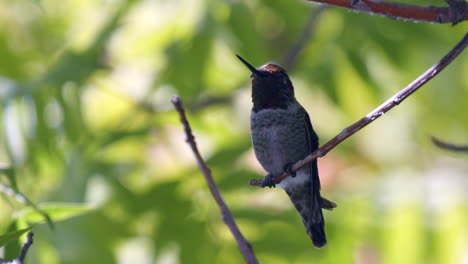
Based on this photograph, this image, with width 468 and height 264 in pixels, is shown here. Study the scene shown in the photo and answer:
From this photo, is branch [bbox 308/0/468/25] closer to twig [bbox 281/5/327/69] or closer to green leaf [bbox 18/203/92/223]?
green leaf [bbox 18/203/92/223]

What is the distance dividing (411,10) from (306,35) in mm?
2356

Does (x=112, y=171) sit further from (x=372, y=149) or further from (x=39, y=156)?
(x=372, y=149)

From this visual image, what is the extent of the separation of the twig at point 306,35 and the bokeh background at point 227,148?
1cm

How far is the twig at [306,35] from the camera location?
3.78 meters

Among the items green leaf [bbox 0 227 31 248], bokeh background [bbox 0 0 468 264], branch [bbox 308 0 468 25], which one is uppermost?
branch [bbox 308 0 468 25]

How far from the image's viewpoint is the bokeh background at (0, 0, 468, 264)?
3.23 metres

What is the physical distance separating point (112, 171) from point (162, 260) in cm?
69

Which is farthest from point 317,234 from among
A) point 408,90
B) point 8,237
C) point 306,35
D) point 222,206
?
point 306,35

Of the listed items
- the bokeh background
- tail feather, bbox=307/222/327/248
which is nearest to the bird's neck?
tail feather, bbox=307/222/327/248

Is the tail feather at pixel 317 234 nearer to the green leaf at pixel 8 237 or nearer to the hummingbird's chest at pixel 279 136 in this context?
the hummingbird's chest at pixel 279 136

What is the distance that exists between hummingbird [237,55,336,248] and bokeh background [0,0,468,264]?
1.97 ft

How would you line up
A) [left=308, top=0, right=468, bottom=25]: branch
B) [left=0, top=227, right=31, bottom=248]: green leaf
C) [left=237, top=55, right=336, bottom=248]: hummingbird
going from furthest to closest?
[left=237, top=55, right=336, bottom=248]: hummingbird < [left=0, top=227, right=31, bottom=248]: green leaf < [left=308, top=0, right=468, bottom=25]: branch

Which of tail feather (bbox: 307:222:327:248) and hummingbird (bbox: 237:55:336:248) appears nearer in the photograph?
Answer: tail feather (bbox: 307:222:327:248)

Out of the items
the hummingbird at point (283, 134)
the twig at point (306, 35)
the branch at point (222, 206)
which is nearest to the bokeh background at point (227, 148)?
the twig at point (306, 35)
